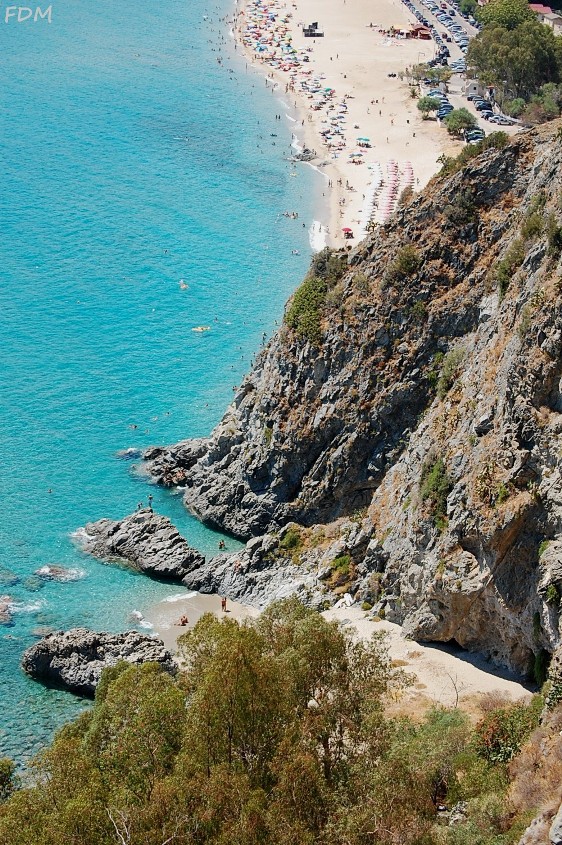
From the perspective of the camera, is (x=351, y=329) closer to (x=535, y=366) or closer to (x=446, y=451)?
(x=446, y=451)

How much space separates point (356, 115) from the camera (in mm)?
152625

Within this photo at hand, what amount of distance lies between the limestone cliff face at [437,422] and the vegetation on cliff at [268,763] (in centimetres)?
835

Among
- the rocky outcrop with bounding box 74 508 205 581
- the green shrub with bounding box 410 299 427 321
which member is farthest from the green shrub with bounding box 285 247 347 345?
the rocky outcrop with bounding box 74 508 205 581

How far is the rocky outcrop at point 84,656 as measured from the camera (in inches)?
2158

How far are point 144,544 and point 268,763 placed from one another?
1457 inches

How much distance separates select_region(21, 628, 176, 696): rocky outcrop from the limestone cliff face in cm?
1132

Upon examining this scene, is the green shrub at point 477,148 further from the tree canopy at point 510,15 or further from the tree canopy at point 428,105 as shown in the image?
the tree canopy at point 510,15

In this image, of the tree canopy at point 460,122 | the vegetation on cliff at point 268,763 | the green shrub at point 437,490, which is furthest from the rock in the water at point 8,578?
the tree canopy at point 460,122

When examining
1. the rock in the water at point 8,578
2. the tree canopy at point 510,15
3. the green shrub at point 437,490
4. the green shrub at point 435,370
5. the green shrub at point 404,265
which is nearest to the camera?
the green shrub at point 437,490

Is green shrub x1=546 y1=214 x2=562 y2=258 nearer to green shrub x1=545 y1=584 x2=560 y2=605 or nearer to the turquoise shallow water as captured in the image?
green shrub x1=545 y1=584 x2=560 y2=605

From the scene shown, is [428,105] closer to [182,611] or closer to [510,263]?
[510,263]

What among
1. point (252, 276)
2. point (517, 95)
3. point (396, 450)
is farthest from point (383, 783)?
point (517, 95)

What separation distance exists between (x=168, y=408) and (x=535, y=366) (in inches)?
1785

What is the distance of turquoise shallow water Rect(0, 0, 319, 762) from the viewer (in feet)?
219
